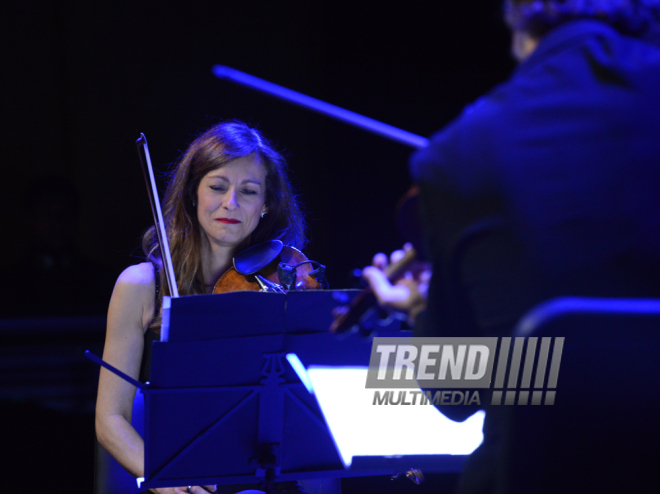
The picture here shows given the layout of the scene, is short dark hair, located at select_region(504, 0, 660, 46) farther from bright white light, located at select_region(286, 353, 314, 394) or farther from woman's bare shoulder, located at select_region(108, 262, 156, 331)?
woman's bare shoulder, located at select_region(108, 262, 156, 331)

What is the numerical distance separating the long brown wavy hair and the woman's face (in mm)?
26

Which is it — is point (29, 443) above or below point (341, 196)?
below

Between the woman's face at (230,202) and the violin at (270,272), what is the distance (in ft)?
0.26

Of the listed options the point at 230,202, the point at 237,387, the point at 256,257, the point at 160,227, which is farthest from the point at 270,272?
the point at 237,387

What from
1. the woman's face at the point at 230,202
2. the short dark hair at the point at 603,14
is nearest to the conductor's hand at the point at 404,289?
the short dark hair at the point at 603,14

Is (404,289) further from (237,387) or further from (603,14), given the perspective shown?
(237,387)

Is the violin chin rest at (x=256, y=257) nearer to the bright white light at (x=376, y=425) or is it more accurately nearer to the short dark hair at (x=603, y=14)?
the bright white light at (x=376, y=425)

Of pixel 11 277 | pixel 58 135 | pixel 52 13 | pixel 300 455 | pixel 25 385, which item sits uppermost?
pixel 52 13

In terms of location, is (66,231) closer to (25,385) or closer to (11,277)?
(11,277)

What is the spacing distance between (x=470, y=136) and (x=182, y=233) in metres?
1.19

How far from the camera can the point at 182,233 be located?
1641 millimetres

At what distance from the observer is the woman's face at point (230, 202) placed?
61.9 inches

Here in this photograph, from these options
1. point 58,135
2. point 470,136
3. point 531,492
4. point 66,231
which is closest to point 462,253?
point 470,136

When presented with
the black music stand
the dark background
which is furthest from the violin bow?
the dark background
